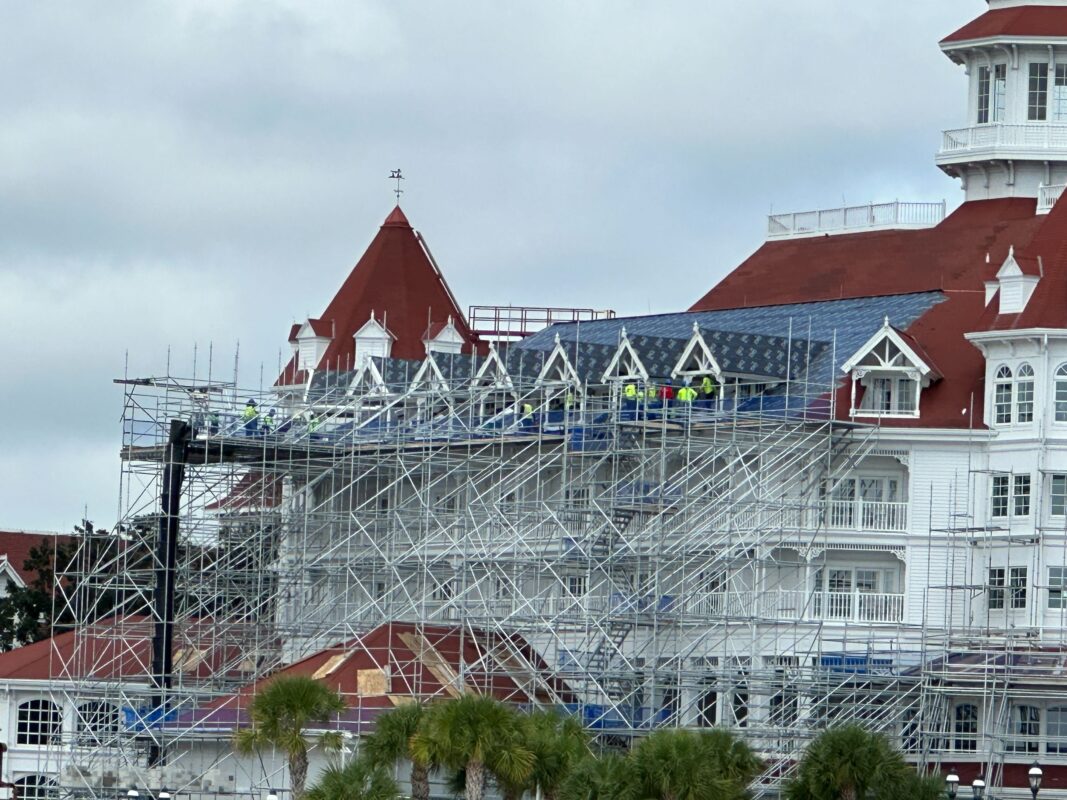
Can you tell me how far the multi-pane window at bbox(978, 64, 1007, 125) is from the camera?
88625mm

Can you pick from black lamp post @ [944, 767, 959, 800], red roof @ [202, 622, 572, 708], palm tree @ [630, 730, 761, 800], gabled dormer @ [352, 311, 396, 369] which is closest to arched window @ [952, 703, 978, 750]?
black lamp post @ [944, 767, 959, 800]

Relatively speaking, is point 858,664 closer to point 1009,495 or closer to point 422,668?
point 1009,495

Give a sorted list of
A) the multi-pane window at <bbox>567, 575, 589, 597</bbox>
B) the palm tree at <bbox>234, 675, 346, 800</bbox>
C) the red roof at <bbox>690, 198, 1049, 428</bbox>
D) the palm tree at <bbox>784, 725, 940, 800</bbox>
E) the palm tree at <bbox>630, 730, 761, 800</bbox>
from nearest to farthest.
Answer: the palm tree at <bbox>630, 730, 761, 800</bbox>
the palm tree at <bbox>784, 725, 940, 800</bbox>
the palm tree at <bbox>234, 675, 346, 800</bbox>
the red roof at <bbox>690, 198, 1049, 428</bbox>
the multi-pane window at <bbox>567, 575, 589, 597</bbox>

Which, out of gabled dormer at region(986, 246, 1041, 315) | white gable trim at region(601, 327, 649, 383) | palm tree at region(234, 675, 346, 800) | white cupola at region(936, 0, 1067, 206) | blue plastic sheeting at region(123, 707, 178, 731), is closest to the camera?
palm tree at region(234, 675, 346, 800)

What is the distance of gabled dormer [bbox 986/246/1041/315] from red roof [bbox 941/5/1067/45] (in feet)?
33.9

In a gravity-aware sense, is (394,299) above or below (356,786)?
above

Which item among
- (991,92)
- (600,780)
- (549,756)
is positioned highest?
(991,92)

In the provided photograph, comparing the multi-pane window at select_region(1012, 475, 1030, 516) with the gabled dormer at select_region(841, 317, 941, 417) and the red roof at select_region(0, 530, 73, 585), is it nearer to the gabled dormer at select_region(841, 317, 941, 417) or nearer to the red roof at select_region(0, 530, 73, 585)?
the gabled dormer at select_region(841, 317, 941, 417)

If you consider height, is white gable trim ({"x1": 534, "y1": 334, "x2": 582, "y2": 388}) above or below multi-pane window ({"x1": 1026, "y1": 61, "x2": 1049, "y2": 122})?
below

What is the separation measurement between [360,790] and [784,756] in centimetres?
1389

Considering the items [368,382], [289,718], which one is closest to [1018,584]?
[289,718]

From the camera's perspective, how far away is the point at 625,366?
8344 cm

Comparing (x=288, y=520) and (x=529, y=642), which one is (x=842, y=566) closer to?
(x=529, y=642)

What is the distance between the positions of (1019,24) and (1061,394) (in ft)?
46.2
